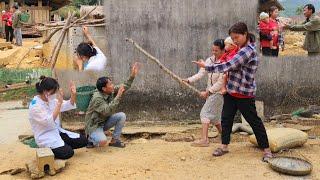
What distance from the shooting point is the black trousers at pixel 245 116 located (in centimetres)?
534

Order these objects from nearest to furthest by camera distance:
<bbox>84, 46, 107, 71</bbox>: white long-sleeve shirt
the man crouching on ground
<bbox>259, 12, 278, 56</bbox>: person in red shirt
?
the man crouching on ground < <bbox>84, 46, 107, 71</bbox>: white long-sleeve shirt < <bbox>259, 12, 278, 56</bbox>: person in red shirt

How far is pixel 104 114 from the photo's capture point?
5.91 meters

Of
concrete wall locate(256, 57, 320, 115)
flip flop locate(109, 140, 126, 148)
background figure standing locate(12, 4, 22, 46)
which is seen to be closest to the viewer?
flip flop locate(109, 140, 126, 148)

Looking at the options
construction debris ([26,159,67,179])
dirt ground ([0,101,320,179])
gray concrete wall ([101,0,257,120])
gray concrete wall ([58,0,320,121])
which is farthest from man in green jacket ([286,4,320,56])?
construction debris ([26,159,67,179])

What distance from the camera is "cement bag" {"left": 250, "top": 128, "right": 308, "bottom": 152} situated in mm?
5589

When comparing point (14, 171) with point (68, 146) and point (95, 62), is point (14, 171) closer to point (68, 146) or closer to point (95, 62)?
point (68, 146)

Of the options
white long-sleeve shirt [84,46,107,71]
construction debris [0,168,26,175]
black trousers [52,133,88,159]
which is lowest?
construction debris [0,168,26,175]

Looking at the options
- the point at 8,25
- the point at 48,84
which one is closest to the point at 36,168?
the point at 48,84

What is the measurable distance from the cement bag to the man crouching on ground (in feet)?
5.91

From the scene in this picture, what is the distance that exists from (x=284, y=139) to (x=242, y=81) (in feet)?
3.33

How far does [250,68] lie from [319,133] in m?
2.20

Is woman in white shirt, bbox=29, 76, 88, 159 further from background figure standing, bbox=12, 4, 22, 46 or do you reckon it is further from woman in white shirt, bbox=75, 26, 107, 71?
background figure standing, bbox=12, 4, 22, 46

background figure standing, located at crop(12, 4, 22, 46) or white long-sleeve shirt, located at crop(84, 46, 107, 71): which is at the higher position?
background figure standing, located at crop(12, 4, 22, 46)

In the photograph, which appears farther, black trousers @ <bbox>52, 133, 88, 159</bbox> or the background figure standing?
the background figure standing
